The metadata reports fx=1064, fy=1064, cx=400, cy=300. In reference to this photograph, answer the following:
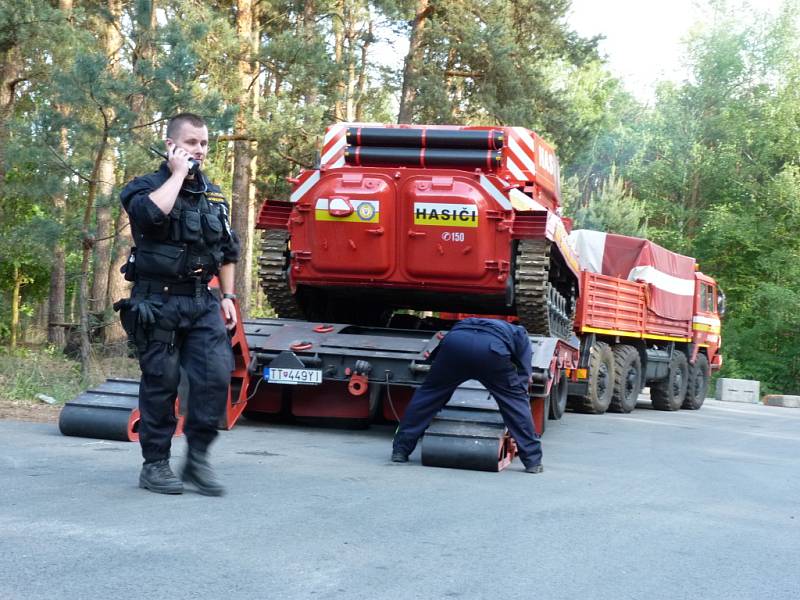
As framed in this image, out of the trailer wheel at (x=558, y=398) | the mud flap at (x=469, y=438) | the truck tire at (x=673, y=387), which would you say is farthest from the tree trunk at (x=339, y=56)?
the mud flap at (x=469, y=438)

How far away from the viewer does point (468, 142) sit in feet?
35.6

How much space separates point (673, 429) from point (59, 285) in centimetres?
1768

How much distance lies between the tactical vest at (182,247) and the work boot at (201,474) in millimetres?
972

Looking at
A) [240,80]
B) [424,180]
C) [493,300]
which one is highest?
[240,80]

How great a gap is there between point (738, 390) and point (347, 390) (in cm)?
2156

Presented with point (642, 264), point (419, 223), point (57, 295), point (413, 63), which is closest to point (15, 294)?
point (57, 295)

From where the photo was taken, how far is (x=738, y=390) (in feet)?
96.4

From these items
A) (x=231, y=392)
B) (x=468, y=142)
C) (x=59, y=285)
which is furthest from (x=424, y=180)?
(x=59, y=285)

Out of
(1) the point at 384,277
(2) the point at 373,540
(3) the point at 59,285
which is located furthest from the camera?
(3) the point at 59,285

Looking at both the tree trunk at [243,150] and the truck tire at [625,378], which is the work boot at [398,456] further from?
the tree trunk at [243,150]

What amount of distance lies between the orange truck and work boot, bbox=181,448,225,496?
33.8 feet

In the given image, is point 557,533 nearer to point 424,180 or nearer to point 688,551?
point 688,551

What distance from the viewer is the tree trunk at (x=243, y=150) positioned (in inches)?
794

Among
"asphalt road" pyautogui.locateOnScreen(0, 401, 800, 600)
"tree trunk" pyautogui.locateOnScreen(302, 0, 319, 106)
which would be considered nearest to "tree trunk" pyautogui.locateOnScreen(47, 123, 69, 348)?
"tree trunk" pyautogui.locateOnScreen(302, 0, 319, 106)
